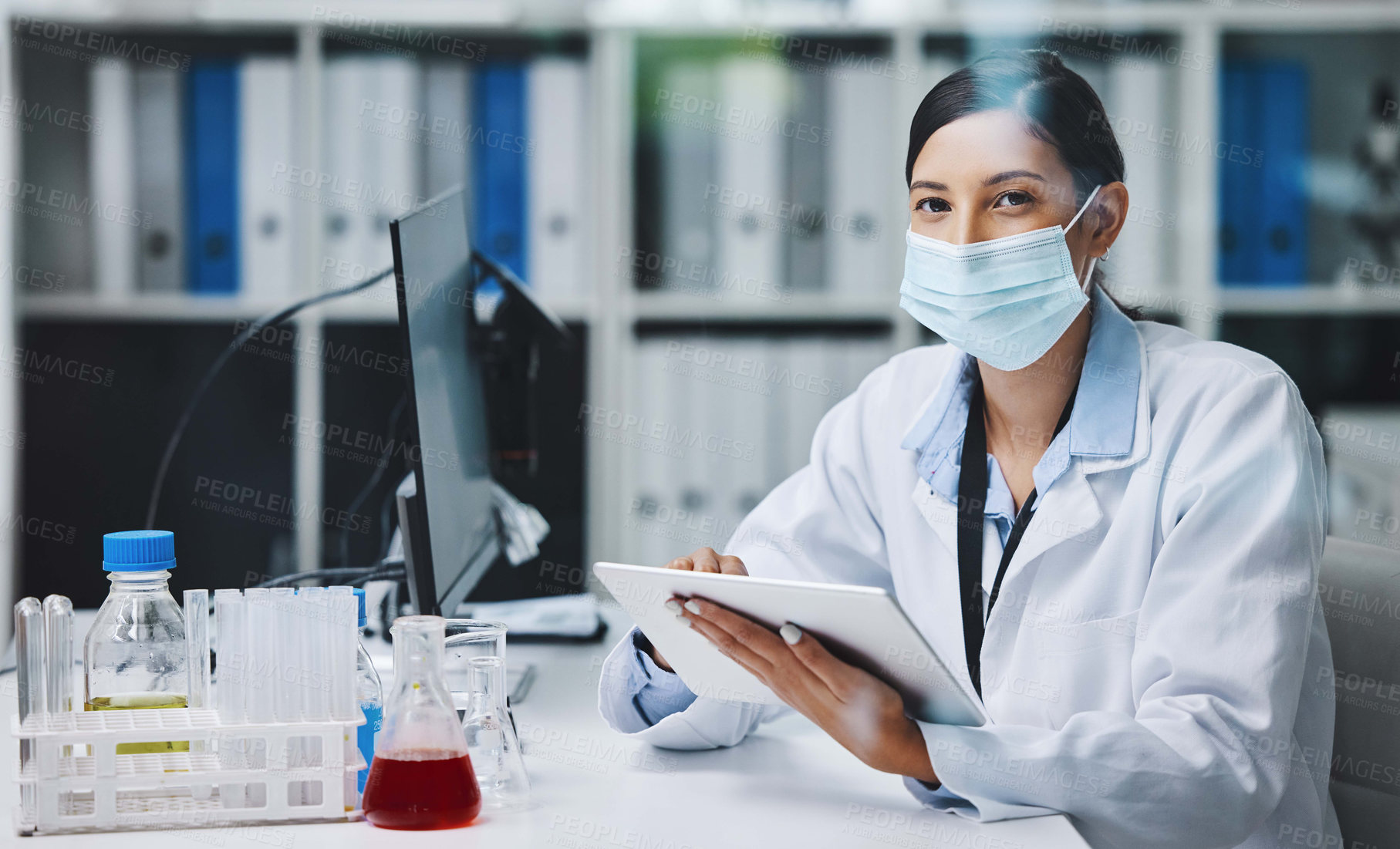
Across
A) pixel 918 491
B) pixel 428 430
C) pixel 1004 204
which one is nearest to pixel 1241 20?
pixel 1004 204

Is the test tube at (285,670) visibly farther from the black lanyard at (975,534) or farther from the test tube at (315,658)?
the black lanyard at (975,534)

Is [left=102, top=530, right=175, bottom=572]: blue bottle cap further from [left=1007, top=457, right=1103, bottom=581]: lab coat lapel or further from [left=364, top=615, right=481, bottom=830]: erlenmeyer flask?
[left=1007, top=457, right=1103, bottom=581]: lab coat lapel

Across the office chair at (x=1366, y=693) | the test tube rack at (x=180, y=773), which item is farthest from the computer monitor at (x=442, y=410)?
the office chair at (x=1366, y=693)

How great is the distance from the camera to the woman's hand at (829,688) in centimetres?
84

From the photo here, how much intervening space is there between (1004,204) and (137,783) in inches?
35.8

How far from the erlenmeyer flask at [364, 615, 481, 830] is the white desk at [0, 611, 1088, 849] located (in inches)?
0.6

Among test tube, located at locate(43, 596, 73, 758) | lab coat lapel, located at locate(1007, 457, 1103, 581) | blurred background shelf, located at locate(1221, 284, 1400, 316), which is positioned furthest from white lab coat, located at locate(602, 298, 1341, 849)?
blurred background shelf, located at locate(1221, 284, 1400, 316)

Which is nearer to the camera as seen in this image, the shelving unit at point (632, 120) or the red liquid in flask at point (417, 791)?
the red liquid in flask at point (417, 791)

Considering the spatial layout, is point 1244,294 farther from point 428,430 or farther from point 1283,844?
point 428,430

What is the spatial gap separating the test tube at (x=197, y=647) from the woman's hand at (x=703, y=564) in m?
0.36

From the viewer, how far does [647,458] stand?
216 cm

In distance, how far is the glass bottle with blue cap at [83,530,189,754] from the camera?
2.75 ft

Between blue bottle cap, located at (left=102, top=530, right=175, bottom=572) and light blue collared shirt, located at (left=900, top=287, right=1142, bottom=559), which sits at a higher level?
light blue collared shirt, located at (left=900, top=287, right=1142, bottom=559)

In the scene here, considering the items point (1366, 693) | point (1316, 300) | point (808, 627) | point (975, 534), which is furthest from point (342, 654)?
point (1316, 300)
